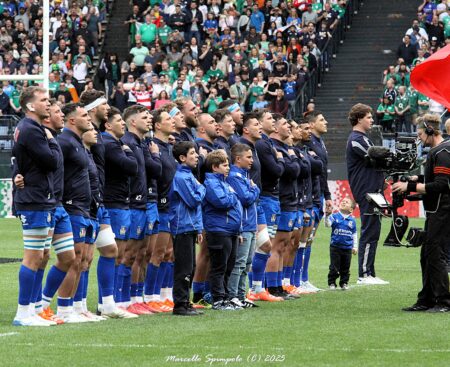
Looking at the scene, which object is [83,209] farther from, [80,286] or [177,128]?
[177,128]

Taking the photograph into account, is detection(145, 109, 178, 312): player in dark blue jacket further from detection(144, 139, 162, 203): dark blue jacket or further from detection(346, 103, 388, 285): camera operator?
detection(346, 103, 388, 285): camera operator

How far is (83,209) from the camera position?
12.1 metres

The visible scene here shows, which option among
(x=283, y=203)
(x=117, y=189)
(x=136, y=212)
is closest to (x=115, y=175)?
(x=117, y=189)

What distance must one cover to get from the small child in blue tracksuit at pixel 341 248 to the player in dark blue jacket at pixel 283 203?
94cm

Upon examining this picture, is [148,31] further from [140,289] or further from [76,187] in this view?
[76,187]

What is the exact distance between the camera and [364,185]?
1631cm

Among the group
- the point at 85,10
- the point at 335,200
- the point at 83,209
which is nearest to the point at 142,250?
the point at 83,209

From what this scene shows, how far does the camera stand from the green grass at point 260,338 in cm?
974

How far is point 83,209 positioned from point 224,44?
74.2 ft

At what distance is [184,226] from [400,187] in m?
2.27

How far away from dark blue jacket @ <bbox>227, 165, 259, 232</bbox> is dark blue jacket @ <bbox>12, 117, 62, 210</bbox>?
8.13ft

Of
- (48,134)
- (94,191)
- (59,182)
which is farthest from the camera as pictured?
(94,191)

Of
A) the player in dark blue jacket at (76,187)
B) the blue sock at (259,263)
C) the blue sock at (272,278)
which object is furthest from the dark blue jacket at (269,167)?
the player in dark blue jacket at (76,187)

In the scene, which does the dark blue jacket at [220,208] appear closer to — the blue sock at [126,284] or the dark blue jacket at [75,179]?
the blue sock at [126,284]
